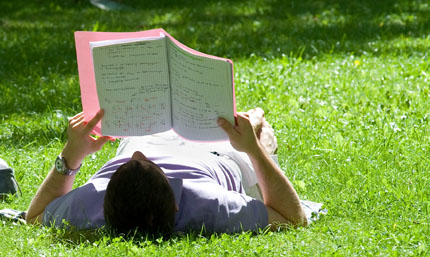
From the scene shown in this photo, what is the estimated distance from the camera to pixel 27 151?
5465 millimetres

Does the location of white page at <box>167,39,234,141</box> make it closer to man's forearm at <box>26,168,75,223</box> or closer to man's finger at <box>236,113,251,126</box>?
man's finger at <box>236,113,251,126</box>

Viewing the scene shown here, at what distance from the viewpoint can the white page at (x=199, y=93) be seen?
334cm

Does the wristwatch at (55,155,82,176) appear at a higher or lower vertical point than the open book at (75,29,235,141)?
lower

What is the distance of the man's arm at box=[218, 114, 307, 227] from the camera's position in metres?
3.47

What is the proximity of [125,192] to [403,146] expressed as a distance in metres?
2.33

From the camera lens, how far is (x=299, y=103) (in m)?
6.23

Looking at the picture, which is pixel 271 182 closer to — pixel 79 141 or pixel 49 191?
pixel 79 141

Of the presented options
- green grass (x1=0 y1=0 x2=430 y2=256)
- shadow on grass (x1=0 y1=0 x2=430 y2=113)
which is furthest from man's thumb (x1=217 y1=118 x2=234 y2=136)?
shadow on grass (x1=0 y1=0 x2=430 y2=113)

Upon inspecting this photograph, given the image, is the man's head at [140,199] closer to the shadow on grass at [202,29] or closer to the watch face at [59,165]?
the watch face at [59,165]

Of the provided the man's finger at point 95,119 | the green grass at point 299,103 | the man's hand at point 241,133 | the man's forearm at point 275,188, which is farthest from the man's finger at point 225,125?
the man's finger at point 95,119

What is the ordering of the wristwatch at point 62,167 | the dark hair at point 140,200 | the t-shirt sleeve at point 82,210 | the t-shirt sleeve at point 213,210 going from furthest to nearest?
the wristwatch at point 62,167 < the t-shirt sleeve at point 82,210 < the t-shirt sleeve at point 213,210 < the dark hair at point 140,200

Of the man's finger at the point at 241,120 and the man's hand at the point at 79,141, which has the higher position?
the man's finger at the point at 241,120

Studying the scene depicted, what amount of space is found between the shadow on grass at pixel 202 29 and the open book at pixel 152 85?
9.84 ft

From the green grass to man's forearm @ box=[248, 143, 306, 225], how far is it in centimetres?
12
